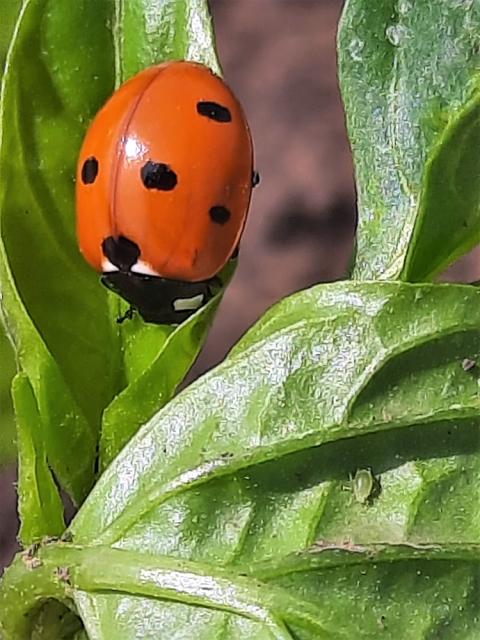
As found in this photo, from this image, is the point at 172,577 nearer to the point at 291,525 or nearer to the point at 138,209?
the point at 291,525

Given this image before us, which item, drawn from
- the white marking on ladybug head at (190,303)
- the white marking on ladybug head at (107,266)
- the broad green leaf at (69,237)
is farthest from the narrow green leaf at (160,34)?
the white marking on ladybug head at (190,303)

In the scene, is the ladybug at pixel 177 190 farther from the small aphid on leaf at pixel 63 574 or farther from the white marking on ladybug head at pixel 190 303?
the small aphid on leaf at pixel 63 574

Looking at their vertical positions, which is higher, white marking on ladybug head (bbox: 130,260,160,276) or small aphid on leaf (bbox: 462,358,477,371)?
white marking on ladybug head (bbox: 130,260,160,276)

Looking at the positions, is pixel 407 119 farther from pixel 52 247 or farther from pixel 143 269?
pixel 143 269

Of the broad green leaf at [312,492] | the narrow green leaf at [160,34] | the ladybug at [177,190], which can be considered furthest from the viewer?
the ladybug at [177,190]

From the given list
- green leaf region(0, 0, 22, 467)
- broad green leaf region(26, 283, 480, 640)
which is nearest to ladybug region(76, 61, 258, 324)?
green leaf region(0, 0, 22, 467)

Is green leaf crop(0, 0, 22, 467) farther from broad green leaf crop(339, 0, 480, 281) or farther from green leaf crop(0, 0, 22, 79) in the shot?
broad green leaf crop(339, 0, 480, 281)
